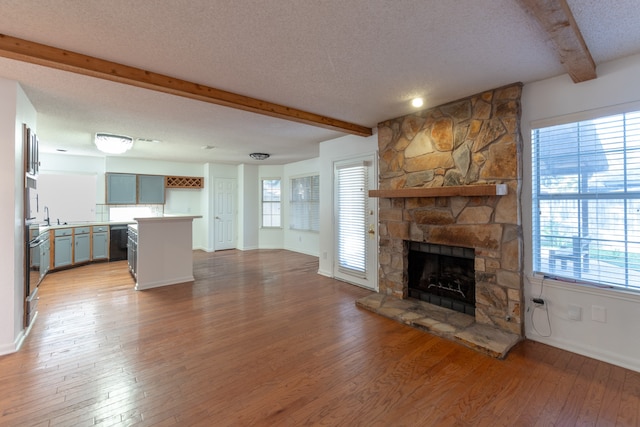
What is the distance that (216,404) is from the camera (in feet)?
6.26

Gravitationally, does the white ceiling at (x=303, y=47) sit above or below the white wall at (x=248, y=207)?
above

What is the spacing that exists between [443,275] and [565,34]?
104 inches

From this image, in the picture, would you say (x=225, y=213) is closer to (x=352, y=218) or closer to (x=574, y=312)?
(x=352, y=218)

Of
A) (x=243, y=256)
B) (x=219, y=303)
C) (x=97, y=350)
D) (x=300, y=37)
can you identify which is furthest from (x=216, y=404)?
(x=243, y=256)

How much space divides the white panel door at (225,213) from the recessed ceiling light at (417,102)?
6.20 metres

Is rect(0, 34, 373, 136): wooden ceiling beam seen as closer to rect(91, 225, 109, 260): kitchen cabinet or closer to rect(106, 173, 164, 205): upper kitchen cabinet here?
rect(91, 225, 109, 260): kitchen cabinet

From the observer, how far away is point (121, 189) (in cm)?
684

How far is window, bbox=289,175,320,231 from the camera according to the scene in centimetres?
714

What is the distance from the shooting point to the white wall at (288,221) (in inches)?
286

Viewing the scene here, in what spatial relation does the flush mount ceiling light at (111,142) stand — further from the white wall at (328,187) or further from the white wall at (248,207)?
the white wall at (248,207)

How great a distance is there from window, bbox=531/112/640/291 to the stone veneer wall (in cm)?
Answer: 23

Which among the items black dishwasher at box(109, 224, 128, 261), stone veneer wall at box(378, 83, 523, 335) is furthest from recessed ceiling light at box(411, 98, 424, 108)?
black dishwasher at box(109, 224, 128, 261)

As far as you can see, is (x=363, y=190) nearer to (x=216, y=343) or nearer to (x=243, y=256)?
(x=216, y=343)

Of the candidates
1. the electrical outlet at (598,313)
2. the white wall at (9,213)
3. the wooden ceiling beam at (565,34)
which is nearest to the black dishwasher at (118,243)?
the white wall at (9,213)
